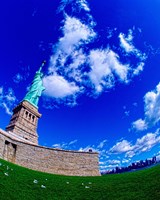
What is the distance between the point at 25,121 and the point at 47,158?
27380mm

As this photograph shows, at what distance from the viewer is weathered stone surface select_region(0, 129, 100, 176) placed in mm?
25797

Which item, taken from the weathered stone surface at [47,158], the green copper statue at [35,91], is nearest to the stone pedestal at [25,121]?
the green copper statue at [35,91]

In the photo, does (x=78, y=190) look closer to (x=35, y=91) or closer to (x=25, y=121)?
(x=25, y=121)

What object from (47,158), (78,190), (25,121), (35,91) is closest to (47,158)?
(47,158)

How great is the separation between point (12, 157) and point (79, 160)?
9.15 metres

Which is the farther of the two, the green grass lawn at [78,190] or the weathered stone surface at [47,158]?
the weathered stone surface at [47,158]

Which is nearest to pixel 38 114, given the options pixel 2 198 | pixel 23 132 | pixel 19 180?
pixel 23 132

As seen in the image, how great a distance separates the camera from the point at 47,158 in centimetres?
2766

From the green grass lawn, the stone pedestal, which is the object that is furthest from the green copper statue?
the green grass lawn

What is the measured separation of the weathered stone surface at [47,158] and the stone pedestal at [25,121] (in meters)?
22.5

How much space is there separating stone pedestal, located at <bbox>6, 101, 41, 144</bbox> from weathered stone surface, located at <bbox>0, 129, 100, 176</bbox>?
22.5m

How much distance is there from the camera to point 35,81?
6278 centimetres

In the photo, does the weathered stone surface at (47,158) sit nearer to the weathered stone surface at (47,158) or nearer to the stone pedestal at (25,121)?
the weathered stone surface at (47,158)

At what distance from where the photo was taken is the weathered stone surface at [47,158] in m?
25.8
